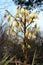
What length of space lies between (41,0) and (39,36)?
1.45 metres

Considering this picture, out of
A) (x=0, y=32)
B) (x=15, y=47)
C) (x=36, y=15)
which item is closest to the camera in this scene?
(x=36, y=15)

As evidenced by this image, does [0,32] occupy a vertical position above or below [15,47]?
above

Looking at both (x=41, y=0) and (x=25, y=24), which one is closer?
(x=25, y=24)

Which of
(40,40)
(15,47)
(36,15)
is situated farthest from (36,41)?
(36,15)

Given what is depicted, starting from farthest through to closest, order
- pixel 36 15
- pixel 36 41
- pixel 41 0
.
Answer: pixel 36 41 < pixel 41 0 < pixel 36 15

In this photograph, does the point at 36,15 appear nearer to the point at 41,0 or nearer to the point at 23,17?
the point at 23,17

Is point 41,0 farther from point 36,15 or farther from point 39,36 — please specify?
point 36,15

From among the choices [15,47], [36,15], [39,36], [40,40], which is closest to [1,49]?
[15,47]

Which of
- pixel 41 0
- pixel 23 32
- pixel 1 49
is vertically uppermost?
pixel 23 32

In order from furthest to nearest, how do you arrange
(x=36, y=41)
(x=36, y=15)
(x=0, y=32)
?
(x=36, y=41)
(x=0, y=32)
(x=36, y=15)

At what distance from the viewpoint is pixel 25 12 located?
7.66 feet

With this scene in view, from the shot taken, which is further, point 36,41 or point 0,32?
point 36,41

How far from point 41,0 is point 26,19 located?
16.4ft

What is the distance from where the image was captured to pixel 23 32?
87.4 inches
